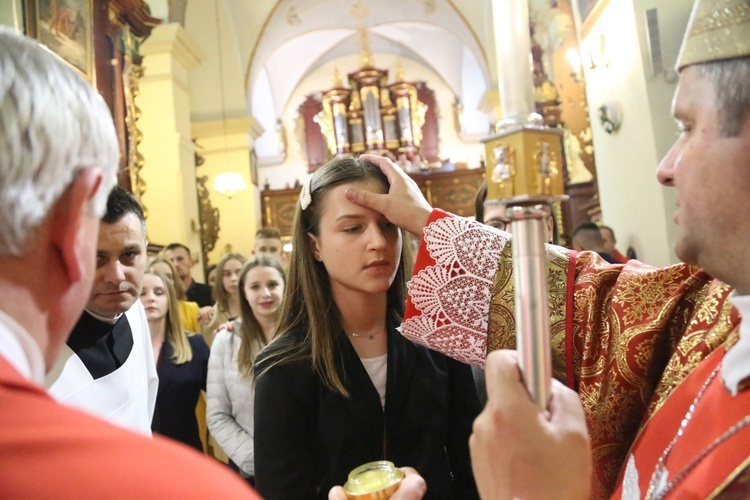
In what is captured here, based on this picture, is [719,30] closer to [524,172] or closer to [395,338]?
[524,172]

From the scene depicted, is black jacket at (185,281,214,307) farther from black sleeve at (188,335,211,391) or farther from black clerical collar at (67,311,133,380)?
black clerical collar at (67,311,133,380)

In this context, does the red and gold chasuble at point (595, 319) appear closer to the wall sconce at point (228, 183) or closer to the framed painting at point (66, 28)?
the framed painting at point (66, 28)

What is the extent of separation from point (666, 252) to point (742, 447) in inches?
182

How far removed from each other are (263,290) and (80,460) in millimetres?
2966

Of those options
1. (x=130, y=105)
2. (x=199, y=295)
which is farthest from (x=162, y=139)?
(x=199, y=295)

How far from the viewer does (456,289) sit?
1558 millimetres

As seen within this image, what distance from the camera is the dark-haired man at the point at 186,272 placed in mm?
5883

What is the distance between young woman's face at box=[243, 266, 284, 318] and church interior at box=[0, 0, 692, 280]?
1.57 metres

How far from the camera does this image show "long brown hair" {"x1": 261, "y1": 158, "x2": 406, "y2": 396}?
1.74 metres

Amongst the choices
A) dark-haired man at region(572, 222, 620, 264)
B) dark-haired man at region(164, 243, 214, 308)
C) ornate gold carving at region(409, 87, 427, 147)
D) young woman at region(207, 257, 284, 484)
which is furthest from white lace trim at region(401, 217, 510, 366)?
ornate gold carving at region(409, 87, 427, 147)

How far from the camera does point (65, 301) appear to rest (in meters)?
0.72

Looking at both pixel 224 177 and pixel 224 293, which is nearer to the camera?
pixel 224 293

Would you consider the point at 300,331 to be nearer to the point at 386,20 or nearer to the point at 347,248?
the point at 347,248

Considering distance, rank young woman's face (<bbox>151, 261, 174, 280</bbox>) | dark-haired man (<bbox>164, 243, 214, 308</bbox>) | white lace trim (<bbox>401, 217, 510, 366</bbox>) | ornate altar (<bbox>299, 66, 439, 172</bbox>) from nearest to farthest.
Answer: white lace trim (<bbox>401, 217, 510, 366</bbox>)
young woman's face (<bbox>151, 261, 174, 280</bbox>)
dark-haired man (<bbox>164, 243, 214, 308</bbox>)
ornate altar (<bbox>299, 66, 439, 172</bbox>)
